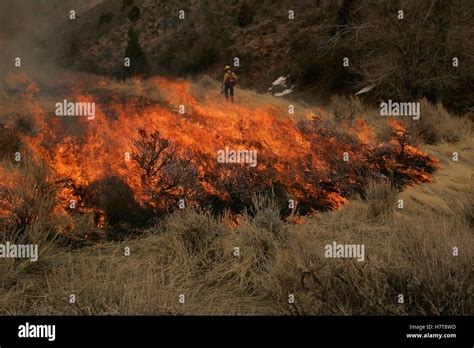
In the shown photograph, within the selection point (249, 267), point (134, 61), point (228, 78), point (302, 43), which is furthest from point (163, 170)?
point (134, 61)

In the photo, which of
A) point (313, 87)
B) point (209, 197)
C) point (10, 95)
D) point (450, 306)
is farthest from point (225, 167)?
point (313, 87)

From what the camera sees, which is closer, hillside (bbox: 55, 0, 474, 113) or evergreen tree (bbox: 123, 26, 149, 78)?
hillside (bbox: 55, 0, 474, 113)

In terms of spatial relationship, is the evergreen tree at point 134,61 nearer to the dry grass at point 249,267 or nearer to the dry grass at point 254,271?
the dry grass at point 249,267

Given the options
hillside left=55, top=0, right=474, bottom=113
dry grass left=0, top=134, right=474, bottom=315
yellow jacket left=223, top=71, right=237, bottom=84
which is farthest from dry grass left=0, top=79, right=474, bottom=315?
hillside left=55, top=0, right=474, bottom=113

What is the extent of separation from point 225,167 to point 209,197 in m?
0.65

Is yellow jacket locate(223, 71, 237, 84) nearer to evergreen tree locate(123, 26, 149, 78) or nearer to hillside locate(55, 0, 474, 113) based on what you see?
hillside locate(55, 0, 474, 113)

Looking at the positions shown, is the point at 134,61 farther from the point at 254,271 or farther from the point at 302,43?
the point at 254,271

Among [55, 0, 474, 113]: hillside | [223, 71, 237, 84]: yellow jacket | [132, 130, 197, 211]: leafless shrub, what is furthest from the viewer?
[55, 0, 474, 113]: hillside
